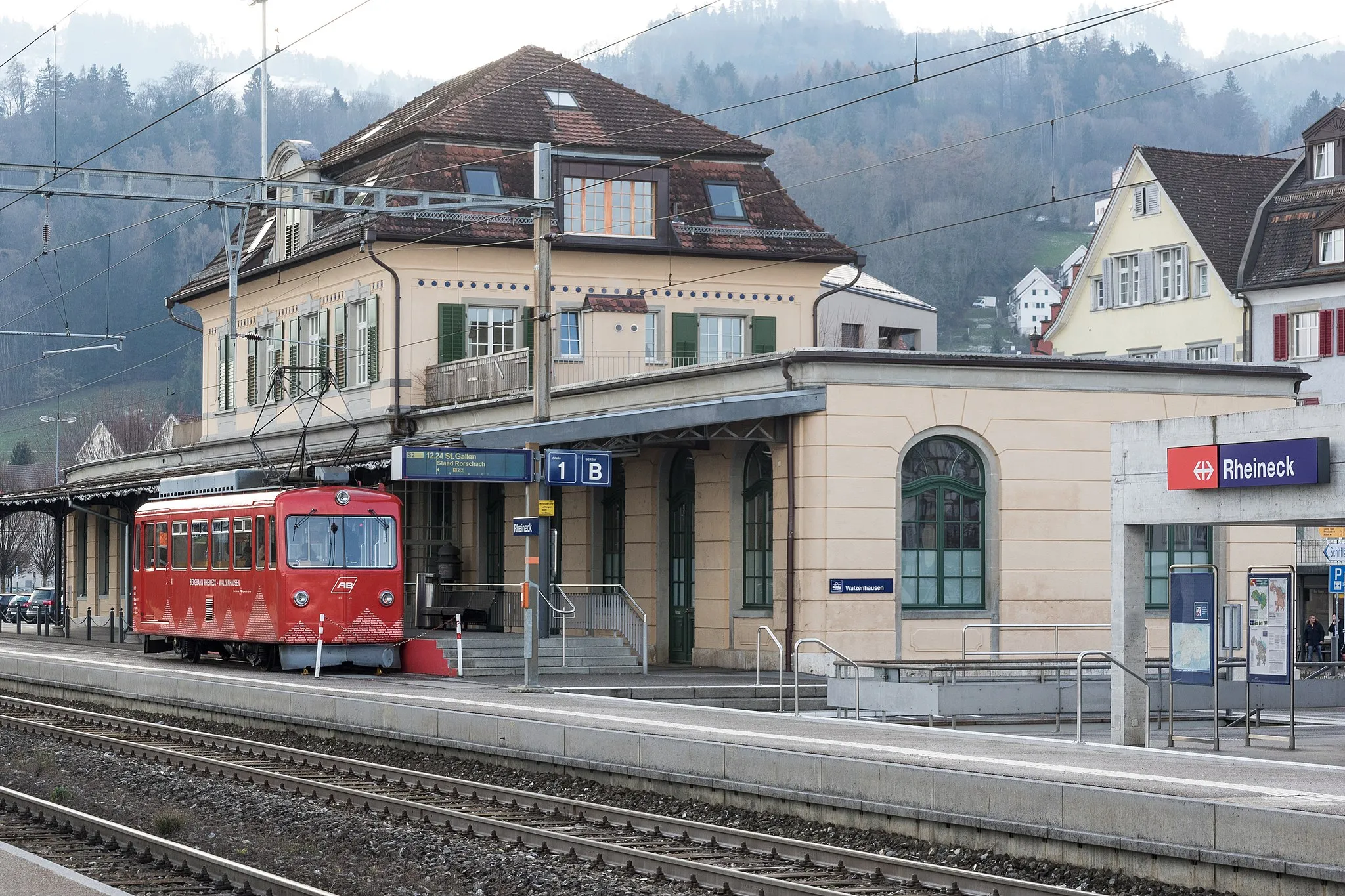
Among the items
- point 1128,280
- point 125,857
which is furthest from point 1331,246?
point 125,857

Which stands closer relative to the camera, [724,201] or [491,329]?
[491,329]

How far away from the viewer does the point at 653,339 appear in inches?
1679

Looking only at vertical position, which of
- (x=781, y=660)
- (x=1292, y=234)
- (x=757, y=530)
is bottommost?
(x=781, y=660)

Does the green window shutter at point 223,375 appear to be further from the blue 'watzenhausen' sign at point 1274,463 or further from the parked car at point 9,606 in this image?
the blue 'watzenhausen' sign at point 1274,463

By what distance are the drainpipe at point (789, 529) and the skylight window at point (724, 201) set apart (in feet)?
48.3

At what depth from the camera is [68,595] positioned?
215 feet

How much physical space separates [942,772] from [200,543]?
21.8m

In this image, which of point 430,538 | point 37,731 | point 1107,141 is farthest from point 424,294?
point 1107,141

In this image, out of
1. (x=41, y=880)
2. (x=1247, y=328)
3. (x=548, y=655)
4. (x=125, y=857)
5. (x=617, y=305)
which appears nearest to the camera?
(x=41, y=880)

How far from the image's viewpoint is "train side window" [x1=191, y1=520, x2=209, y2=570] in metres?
33.6

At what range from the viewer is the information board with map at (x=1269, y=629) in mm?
20531

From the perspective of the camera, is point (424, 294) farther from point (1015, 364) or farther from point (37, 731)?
point (37, 731)

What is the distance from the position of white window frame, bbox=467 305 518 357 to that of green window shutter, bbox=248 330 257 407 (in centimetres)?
992

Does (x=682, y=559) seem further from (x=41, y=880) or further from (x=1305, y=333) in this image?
(x=1305, y=333)
